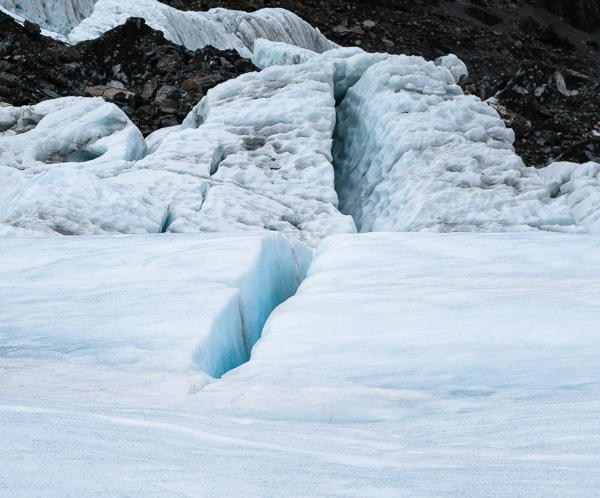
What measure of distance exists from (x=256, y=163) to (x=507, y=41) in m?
31.1

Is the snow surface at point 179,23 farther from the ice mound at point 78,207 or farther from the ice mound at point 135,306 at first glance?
the ice mound at point 135,306

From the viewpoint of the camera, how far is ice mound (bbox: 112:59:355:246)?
652 cm

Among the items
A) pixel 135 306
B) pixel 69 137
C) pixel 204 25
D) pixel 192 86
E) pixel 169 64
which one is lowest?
pixel 192 86

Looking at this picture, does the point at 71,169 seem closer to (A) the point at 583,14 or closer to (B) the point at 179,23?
(B) the point at 179,23

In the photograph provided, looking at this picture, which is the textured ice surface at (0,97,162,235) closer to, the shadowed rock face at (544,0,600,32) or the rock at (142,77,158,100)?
the rock at (142,77,158,100)

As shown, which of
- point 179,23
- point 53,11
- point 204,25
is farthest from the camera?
point 53,11

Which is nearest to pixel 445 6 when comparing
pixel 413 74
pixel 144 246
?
pixel 413 74

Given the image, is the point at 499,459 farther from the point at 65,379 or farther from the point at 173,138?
the point at 173,138

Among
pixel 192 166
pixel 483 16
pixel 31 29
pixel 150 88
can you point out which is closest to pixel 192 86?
pixel 150 88

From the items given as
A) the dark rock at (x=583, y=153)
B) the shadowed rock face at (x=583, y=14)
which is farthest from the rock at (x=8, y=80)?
the shadowed rock face at (x=583, y=14)

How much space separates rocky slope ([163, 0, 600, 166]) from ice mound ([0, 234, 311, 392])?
14156 mm

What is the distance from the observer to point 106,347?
107 inches

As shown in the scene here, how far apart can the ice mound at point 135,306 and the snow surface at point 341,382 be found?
0.05 ft

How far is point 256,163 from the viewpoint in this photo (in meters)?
7.68
